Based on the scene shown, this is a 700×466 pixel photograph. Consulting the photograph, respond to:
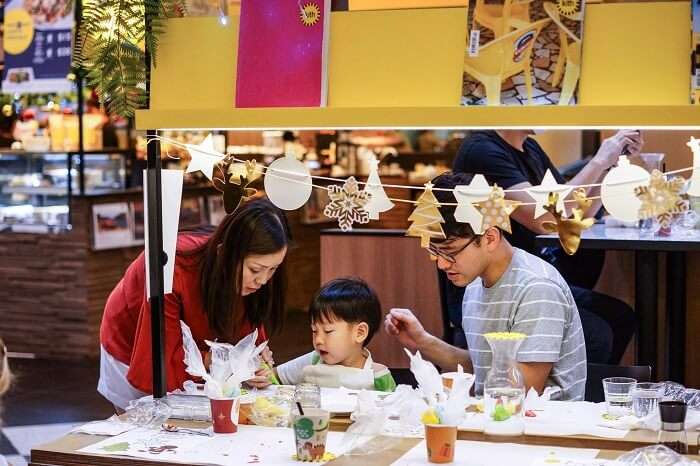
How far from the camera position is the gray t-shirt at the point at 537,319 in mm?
3184

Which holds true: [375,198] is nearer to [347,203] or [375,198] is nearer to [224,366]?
[347,203]

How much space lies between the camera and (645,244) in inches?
191

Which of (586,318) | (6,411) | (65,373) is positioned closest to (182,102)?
(586,318)

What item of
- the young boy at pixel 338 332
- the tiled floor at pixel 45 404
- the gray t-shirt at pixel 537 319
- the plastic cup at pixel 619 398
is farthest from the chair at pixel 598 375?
the tiled floor at pixel 45 404

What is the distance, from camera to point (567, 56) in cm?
278

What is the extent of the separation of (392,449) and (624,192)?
0.83 metres

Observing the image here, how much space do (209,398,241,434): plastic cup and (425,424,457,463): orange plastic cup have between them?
0.57m

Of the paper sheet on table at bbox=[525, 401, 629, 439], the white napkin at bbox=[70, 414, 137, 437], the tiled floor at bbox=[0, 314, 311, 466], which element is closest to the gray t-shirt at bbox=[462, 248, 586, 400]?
the paper sheet on table at bbox=[525, 401, 629, 439]

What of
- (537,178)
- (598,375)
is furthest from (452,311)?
(598,375)

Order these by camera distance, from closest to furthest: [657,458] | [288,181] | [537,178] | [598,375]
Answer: [657,458], [288,181], [598,375], [537,178]

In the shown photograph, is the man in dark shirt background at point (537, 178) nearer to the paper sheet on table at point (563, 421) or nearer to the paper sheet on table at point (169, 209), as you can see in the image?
the paper sheet on table at point (563, 421)

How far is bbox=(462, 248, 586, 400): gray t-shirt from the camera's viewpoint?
10.4 feet

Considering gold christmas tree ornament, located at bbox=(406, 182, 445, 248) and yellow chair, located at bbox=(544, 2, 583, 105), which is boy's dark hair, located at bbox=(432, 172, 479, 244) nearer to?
gold christmas tree ornament, located at bbox=(406, 182, 445, 248)

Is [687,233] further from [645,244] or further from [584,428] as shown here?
[584,428]
